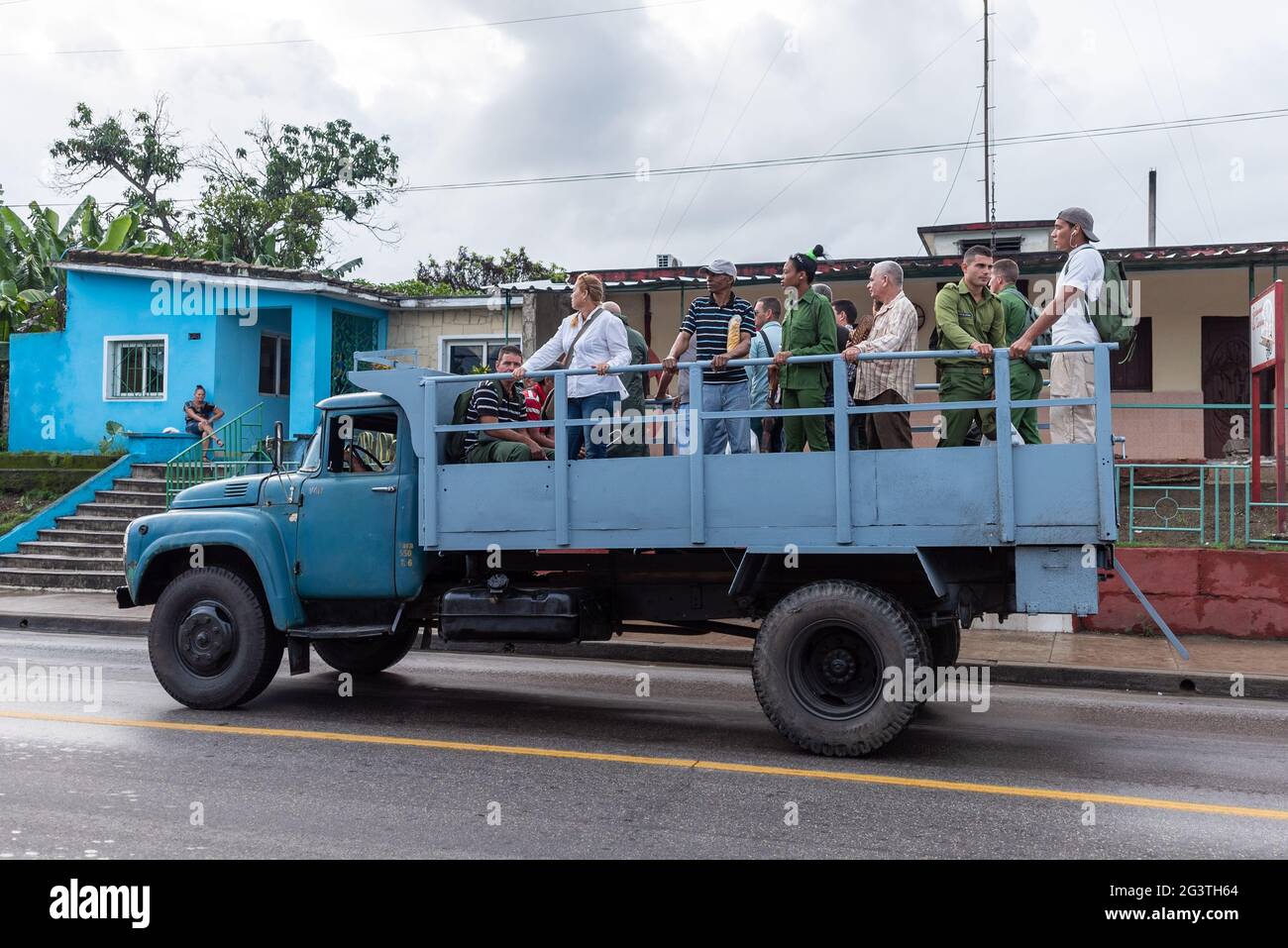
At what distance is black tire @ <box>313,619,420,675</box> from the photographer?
28.7ft

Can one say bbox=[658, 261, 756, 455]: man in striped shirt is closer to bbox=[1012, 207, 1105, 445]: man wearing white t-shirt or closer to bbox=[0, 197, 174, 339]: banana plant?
bbox=[1012, 207, 1105, 445]: man wearing white t-shirt

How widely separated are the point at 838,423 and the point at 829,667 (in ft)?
4.52

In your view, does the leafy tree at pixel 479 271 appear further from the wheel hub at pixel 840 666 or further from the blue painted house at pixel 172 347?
the wheel hub at pixel 840 666

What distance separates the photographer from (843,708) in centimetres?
628

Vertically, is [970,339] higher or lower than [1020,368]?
higher

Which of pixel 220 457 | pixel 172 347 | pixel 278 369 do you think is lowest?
pixel 220 457

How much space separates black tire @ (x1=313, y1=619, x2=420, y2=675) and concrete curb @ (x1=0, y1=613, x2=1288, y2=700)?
0.69 meters

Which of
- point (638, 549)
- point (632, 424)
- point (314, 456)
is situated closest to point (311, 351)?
point (314, 456)

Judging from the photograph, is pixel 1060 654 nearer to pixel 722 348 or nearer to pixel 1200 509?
pixel 1200 509

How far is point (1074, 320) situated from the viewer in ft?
23.9

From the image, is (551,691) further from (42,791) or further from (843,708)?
(42,791)

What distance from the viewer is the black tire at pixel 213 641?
7.42m
